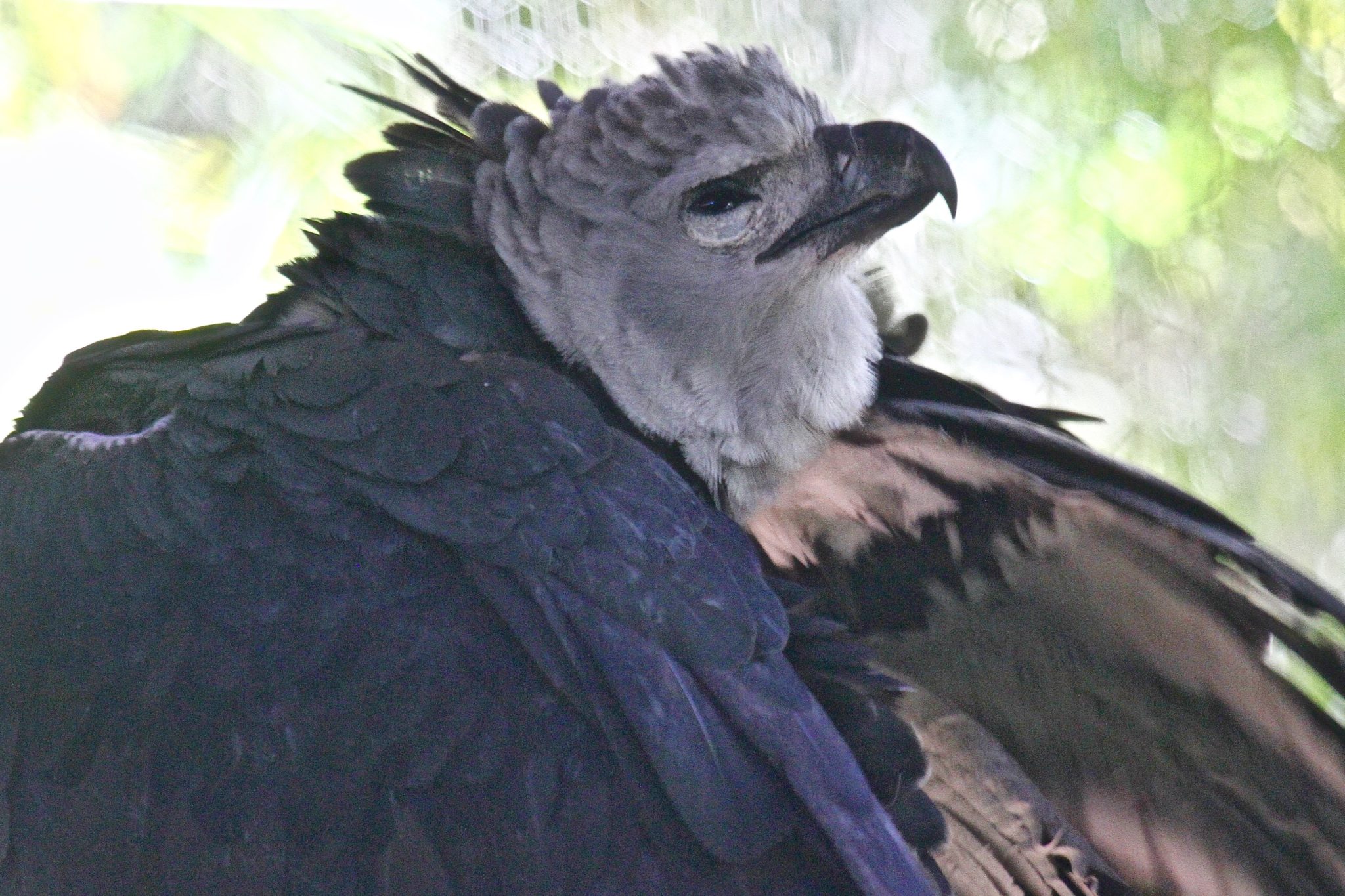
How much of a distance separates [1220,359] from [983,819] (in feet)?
6.15

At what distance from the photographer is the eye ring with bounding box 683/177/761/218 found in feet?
4.06

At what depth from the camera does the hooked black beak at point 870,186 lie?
120 cm

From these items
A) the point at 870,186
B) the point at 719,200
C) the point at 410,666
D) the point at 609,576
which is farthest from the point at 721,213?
the point at 410,666

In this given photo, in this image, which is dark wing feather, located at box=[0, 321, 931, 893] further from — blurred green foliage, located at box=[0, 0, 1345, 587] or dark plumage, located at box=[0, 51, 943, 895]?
A: blurred green foliage, located at box=[0, 0, 1345, 587]

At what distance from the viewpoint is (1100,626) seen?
3.75 feet

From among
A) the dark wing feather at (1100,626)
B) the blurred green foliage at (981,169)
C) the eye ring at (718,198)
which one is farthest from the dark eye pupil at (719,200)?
the blurred green foliage at (981,169)

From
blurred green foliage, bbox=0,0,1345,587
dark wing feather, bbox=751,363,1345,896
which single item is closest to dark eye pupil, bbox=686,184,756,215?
dark wing feather, bbox=751,363,1345,896

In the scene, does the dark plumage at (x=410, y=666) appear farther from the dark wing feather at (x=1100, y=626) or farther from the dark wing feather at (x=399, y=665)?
the dark wing feather at (x=1100, y=626)

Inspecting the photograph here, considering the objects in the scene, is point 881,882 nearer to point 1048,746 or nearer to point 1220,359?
point 1048,746

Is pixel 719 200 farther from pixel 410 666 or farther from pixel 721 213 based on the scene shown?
pixel 410 666

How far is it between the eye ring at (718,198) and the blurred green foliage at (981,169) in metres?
0.87

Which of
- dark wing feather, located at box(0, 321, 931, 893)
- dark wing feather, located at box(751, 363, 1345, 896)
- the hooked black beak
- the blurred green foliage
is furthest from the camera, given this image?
the blurred green foliage

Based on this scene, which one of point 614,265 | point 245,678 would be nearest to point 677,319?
point 614,265

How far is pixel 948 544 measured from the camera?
118 cm
